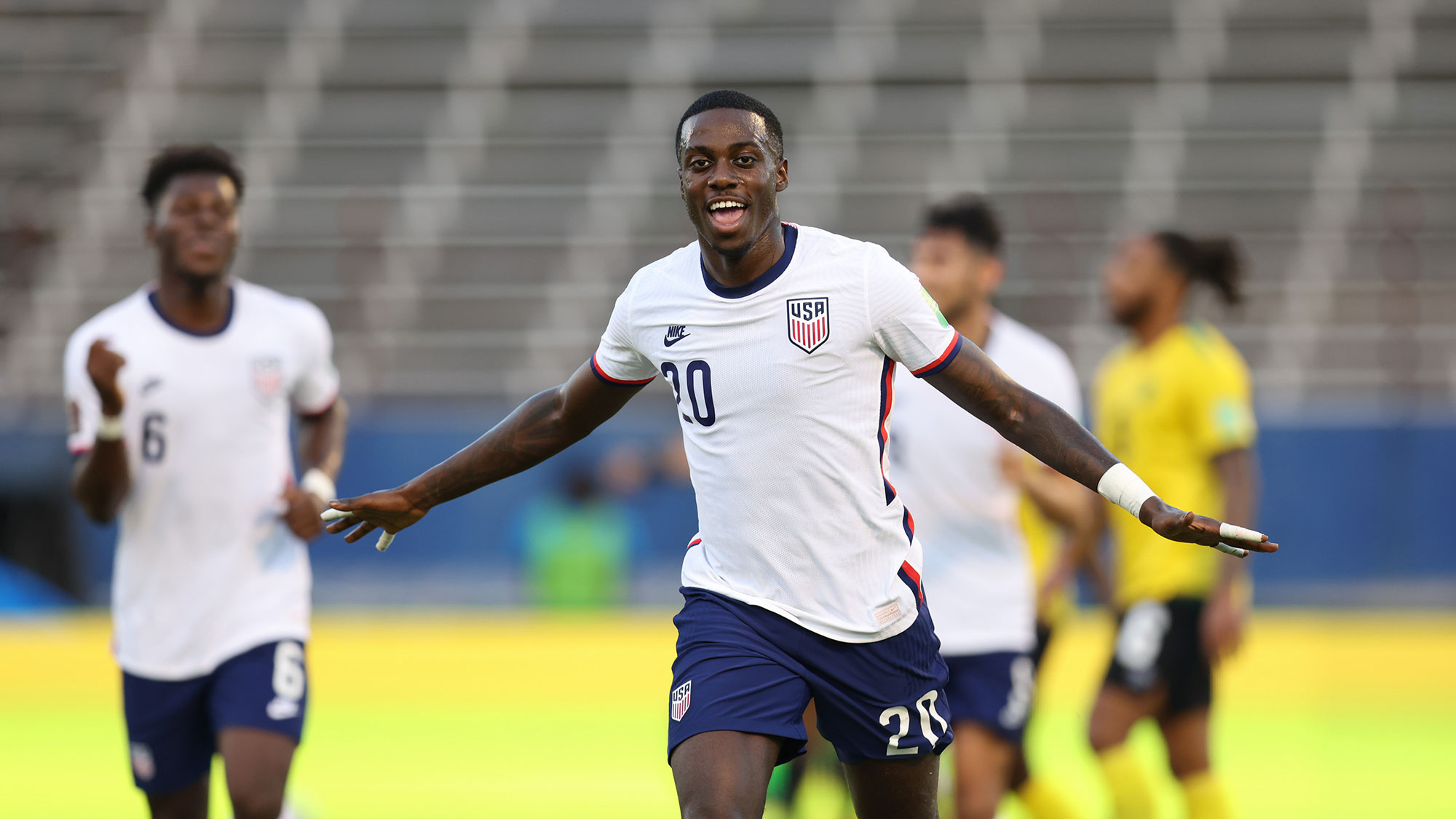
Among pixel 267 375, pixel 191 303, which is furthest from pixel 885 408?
pixel 191 303

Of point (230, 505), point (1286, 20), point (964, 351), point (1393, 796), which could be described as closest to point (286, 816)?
point (230, 505)

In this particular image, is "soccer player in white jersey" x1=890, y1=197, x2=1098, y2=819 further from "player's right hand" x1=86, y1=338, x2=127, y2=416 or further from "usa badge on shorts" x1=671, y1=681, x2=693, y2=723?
"player's right hand" x1=86, y1=338, x2=127, y2=416

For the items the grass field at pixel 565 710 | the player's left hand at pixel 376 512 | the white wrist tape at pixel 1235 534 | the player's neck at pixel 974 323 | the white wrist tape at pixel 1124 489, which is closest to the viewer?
the white wrist tape at pixel 1235 534

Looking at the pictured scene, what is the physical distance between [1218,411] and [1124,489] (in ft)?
10.5

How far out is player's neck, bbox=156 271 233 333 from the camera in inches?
246

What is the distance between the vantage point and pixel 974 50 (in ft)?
65.9

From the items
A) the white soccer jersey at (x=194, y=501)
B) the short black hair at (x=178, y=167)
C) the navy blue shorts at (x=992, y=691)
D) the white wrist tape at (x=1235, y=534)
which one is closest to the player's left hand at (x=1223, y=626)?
the navy blue shorts at (x=992, y=691)

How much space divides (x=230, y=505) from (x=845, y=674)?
8.51ft

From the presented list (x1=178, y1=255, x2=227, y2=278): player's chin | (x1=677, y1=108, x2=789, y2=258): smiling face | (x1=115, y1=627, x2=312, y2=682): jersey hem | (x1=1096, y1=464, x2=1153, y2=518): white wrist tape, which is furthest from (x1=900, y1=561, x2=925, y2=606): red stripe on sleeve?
(x1=178, y1=255, x2=227, y2=278): player's chin

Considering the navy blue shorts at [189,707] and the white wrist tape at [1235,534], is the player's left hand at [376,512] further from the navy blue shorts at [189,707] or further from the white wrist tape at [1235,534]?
the white wrist tape at [1235,534]

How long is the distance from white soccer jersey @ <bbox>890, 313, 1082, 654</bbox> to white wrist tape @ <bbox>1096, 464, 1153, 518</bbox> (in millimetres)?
2291

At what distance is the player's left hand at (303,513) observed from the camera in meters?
6.10

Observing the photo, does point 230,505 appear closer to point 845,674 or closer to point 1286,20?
point 845,674

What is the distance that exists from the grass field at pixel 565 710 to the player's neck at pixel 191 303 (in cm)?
443
